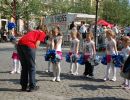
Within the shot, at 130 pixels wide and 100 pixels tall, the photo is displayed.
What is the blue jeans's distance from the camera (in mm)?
10906

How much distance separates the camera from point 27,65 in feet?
36.0

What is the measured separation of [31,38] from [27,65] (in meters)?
0.73

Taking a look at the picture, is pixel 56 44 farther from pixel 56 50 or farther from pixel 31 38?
pixel 31 38

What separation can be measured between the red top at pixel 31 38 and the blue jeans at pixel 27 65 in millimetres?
108

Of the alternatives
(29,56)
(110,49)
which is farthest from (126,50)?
(29,56)

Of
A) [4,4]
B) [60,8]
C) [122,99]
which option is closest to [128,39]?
[122,99]

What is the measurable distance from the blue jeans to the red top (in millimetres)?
108

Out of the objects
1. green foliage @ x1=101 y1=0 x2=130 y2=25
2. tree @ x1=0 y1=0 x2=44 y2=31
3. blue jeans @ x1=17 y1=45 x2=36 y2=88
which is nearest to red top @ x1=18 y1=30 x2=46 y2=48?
blue jeans @ x1=17 y1=45 x2=36 y2=88

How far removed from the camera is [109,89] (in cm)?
1145

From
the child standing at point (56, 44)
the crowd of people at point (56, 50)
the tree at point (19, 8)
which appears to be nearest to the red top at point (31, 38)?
the crowd of people at point (56, 50)

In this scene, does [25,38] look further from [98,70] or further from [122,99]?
[98,70]

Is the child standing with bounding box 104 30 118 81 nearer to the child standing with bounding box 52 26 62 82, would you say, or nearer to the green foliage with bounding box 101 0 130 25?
the child standing with bounding box 52 26 62 82

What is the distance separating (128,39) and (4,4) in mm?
35292

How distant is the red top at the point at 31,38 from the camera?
1102 centimetres
